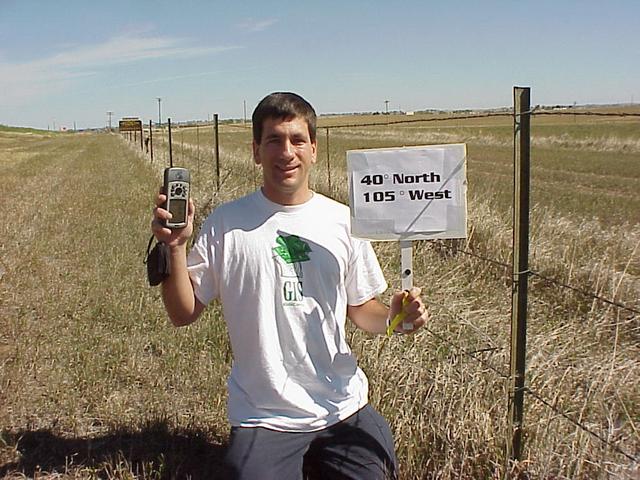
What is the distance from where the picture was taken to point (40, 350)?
4504 millimetres

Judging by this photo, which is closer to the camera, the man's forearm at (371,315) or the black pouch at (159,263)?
the black pouch at (159,263)

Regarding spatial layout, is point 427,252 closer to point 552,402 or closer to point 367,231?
point 552,402

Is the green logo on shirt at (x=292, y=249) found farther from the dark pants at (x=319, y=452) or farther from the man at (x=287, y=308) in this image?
the dark pants at (x=319, y=452)

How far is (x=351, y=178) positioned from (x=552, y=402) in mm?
1445

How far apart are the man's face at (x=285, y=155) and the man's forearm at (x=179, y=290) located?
0.45m

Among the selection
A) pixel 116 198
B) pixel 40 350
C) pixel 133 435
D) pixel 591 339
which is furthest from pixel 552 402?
pixel 116 198

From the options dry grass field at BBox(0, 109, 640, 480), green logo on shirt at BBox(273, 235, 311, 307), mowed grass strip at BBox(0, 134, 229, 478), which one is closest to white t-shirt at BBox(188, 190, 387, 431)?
green logo on shirt at BBox(273, 235, 311, 307)

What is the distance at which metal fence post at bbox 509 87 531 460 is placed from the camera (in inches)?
103

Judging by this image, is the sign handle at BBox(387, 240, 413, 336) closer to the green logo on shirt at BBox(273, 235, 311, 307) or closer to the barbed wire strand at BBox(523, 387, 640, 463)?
the green logo on shirt at BBox(273, 235, 311, 307)

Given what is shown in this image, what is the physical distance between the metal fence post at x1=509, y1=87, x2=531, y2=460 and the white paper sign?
0.28 metres

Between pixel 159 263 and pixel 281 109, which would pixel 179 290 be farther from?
pixel 281 109

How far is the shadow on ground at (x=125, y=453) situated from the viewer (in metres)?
3.10

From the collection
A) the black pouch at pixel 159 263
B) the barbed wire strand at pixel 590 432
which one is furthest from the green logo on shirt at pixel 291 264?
the barbed wire strand at pixel 590 432

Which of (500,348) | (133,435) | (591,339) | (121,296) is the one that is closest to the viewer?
(133,435)
